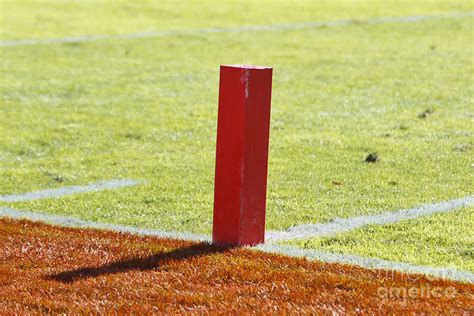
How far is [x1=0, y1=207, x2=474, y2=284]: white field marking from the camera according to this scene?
6246 mm

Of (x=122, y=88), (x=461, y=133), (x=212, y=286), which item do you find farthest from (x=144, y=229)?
(x=122, y=88)

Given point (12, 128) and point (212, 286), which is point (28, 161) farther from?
point (212, 286)

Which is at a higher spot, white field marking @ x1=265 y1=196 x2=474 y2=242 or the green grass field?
white field marking @ x1=265 y1=196 x2=474 y2=242

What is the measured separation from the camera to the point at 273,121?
12312 millimetres

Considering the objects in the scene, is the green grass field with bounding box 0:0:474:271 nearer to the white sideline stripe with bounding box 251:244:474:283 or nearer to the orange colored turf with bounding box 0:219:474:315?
the white sideline stripe with bounding box 251:244:474:283

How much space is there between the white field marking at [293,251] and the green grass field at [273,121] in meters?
0.15

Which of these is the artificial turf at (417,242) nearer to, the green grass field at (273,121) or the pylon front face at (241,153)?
the green grass field at (273,121)

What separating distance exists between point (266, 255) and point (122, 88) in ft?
27.4

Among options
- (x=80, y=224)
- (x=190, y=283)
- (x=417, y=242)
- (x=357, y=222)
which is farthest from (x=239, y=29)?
(x=190, y=283)

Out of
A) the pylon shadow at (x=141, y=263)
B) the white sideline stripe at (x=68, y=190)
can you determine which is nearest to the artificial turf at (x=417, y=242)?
the pylon shadow at (x=141, y=263)

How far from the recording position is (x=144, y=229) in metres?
7.67

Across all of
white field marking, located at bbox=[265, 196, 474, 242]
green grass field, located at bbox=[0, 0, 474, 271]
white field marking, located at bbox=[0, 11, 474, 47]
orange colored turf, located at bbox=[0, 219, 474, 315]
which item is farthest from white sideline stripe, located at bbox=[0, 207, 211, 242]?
white field marking, located at bbox=[0, 11, 474, 47]

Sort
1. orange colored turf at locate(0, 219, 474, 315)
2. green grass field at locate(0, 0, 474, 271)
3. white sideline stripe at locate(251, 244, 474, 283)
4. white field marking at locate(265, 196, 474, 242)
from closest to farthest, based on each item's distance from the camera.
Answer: orange colored turf at locate(0, 219, 474, 315) < white sideline stripe at locate(251, 244, 474, 283) < white field marking at locate(265, 196, 474, 242) < green grass field at locate(0, 0, 474, 271)

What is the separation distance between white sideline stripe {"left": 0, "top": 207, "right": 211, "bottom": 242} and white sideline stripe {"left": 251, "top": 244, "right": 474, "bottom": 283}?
567 mm
